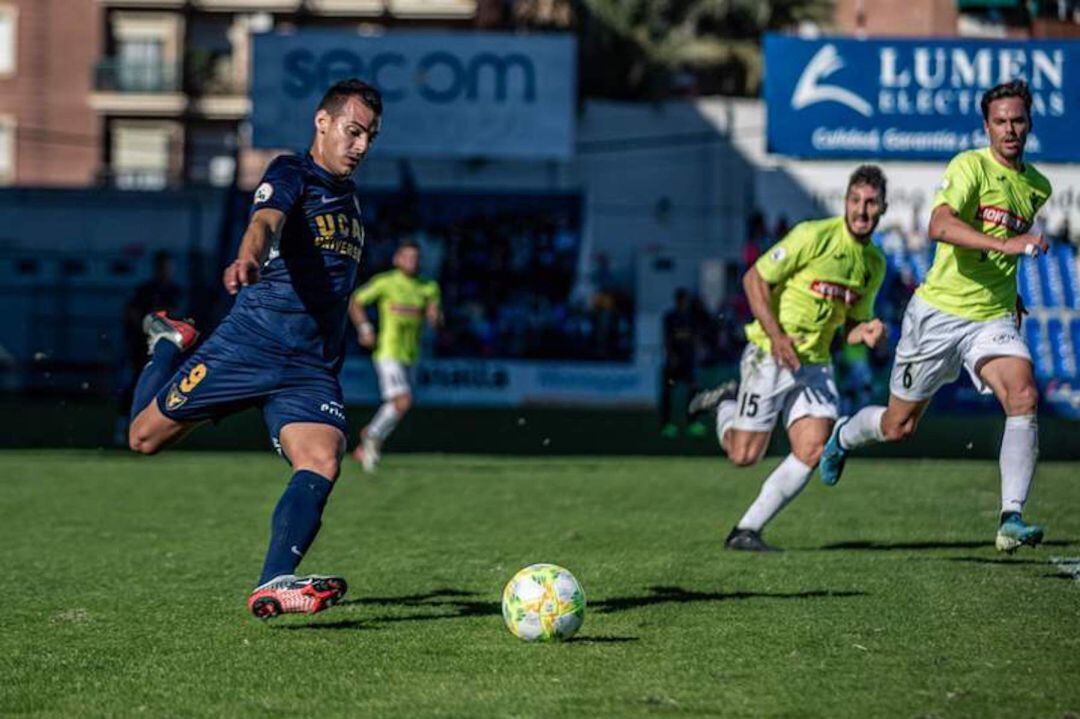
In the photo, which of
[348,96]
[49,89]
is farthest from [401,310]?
[49,89]

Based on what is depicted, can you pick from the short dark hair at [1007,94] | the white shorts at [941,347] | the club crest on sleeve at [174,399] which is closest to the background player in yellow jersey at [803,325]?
the white shorts at [941,347]

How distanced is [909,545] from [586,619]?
11.7 ft

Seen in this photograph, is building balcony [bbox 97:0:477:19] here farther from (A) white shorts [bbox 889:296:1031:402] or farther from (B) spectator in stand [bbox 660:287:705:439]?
(A) white shorts [bbox 889:296:1031:402]

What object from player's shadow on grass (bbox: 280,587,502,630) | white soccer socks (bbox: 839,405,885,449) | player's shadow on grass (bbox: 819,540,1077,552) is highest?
white soccer socks (bbox: 839,405,885,449)

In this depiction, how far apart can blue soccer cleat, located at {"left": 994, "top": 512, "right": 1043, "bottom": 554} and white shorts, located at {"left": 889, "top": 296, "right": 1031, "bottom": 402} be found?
1018mm

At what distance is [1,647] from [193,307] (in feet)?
85.8

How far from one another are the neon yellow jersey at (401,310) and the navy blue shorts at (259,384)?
32.5 feet

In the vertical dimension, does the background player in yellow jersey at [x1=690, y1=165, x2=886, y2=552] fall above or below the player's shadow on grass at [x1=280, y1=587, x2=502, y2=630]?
above

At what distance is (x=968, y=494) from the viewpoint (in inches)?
546

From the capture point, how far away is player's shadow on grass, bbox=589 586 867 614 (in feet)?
26.0

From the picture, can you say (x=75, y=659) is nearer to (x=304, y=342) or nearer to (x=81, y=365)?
(x=304, y=342)

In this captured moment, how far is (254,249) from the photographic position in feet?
22.3

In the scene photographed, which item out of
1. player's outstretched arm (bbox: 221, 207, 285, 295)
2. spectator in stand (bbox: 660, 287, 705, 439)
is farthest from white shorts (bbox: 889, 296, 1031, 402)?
spectator in stand (bbox: 660, 287, 705, 439)

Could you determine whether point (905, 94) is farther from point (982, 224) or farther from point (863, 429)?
point (982, 224)
